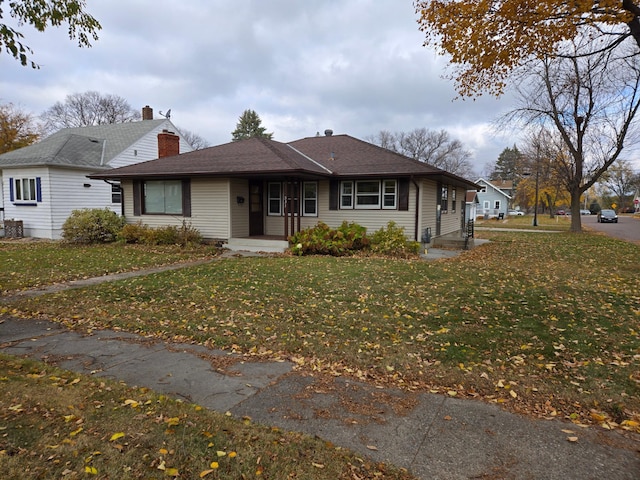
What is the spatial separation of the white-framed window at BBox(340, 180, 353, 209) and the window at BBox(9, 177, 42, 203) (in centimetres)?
1378

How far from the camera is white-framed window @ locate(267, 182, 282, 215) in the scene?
622 inches

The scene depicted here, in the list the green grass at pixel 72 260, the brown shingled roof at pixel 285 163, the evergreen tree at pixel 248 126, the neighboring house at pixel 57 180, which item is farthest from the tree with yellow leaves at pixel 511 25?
the evergreen tree at pixel 248 126

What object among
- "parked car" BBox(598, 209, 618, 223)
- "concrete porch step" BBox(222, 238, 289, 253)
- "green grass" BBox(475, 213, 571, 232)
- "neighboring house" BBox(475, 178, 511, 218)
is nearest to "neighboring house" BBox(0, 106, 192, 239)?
"concrete porch step" BBox(222, 238, 289, 253)

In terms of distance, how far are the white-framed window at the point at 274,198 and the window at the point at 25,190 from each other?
35.4 ft

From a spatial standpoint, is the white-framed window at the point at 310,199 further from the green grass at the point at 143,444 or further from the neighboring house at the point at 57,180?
the green grass at the point at 143,444

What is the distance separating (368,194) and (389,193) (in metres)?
0.77

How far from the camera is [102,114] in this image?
4975cm

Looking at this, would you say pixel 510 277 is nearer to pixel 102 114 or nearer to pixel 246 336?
pixel 246 336

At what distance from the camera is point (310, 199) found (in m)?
15.5

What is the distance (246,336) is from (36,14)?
5.29m

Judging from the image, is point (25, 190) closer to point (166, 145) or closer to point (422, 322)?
point (166, 145)

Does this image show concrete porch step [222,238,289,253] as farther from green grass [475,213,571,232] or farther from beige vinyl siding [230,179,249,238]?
green grass [475,213,571,232]

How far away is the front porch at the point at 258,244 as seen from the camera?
45.3 ft

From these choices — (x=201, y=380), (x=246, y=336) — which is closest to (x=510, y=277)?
(x=246, y=336)
